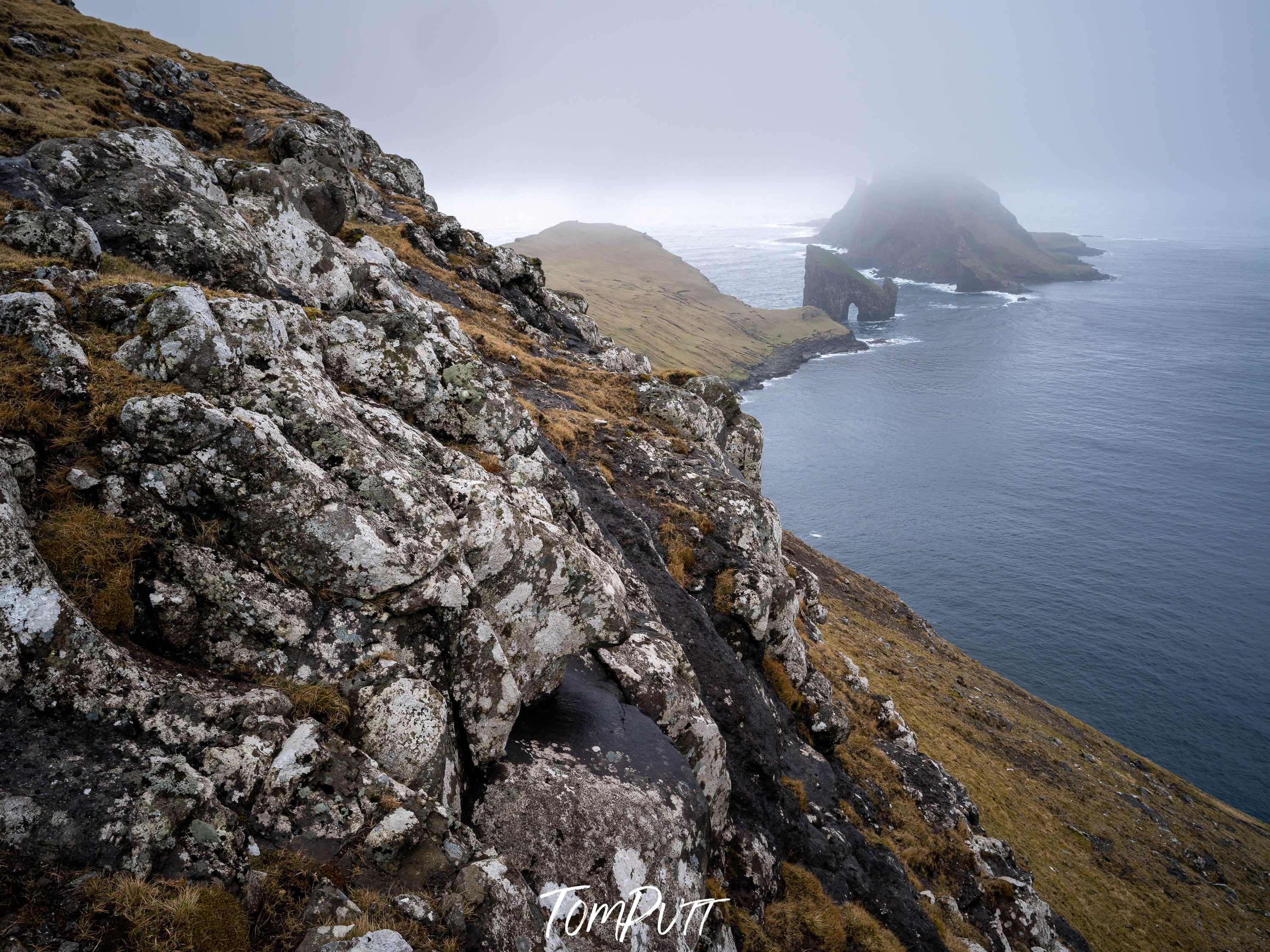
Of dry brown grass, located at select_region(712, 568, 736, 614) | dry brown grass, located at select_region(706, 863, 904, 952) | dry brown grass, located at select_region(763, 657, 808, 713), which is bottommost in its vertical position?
dry brown grass, located at select_region(706, 863, 904, 952)

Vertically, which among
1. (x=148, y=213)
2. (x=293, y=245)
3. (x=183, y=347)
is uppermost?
(x=148, y=213)

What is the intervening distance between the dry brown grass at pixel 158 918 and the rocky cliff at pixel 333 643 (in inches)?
1.3

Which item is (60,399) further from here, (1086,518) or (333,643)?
(1086,518)

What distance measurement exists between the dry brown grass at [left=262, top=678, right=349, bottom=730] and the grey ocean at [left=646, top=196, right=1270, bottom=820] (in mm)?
80689

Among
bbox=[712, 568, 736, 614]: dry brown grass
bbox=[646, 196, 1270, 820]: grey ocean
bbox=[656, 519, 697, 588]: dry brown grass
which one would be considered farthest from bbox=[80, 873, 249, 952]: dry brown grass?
bbox=[646, 196, 1270, 820]: grey ocean

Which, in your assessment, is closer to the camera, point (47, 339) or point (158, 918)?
point (158, 918)

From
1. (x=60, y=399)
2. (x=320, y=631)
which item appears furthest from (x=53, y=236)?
(x=320, y=631)

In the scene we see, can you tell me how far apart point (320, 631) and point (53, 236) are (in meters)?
10.9

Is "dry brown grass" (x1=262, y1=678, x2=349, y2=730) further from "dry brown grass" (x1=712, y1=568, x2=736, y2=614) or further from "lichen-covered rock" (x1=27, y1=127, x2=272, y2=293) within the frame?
"dry brown grass" (x1=712, y1=568, x2=736, y2=614)

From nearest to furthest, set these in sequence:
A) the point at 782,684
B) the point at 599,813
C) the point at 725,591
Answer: the point at 599,813 < the point at 725,591 < the point at 782,684

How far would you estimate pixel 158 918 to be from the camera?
538 centimetres

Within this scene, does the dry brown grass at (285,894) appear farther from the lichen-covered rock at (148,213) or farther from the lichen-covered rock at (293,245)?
the lichen-covered rock at (293,245)

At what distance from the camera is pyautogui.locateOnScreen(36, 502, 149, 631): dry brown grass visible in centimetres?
706

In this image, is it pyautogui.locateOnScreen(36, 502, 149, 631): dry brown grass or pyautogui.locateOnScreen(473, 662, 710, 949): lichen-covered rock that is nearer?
pyautogui.locateOnScreen(36, 502, 149, 631): dry brown grass
